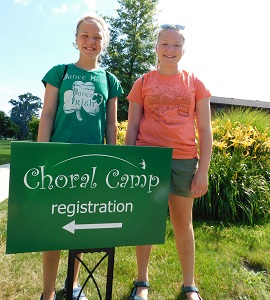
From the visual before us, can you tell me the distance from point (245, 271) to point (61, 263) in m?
1.70

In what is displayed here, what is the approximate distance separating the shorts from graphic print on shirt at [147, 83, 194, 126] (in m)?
0.28

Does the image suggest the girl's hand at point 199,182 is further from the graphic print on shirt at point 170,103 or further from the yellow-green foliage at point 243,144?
the yellow-green foliage at point 243,144

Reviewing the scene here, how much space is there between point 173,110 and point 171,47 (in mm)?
409

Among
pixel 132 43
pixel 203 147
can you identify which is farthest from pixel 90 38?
pixel 132 43

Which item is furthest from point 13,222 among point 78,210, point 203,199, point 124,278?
point 203,199

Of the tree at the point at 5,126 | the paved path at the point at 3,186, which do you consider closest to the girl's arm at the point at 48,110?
the paved path at the point at 3,186

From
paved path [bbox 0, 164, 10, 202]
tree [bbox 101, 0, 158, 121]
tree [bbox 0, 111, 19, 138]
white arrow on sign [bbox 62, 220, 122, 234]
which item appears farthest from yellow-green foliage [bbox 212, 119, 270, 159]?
tree [bbox 0, 111, 19, 138]

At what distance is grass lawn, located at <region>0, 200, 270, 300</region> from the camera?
7.55ft

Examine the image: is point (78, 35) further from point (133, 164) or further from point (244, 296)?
point (244, 296)

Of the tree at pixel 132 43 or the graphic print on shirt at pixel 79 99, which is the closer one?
the graphic print on shirt at pixel 79 99

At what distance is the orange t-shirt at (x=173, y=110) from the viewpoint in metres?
1.93

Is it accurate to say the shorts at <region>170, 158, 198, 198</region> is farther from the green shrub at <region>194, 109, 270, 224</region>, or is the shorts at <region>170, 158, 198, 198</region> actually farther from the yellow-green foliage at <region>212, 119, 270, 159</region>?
the yellow-green foliage at <region>212, 119, 270, 159</region>

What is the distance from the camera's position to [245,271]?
2641mm

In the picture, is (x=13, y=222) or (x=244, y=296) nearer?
(x=13, y=222)
